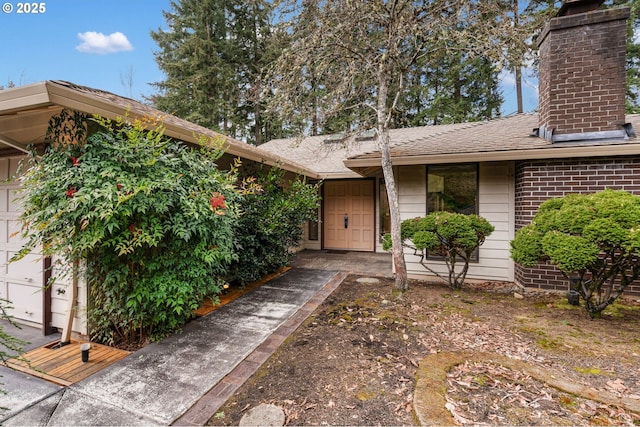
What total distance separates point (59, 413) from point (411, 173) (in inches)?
235

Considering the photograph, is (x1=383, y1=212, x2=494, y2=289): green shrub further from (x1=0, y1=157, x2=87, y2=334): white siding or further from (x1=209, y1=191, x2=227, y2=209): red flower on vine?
(x1=0, y1=157, x2=87, y2=334): white siding

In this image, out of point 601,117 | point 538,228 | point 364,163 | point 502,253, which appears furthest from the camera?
point 364,163

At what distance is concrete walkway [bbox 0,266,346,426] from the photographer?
2244mm

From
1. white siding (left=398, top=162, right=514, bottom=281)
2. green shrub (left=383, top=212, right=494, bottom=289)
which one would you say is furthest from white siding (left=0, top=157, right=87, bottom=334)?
white siding (left=398, top=162, right=514, bottom=281)

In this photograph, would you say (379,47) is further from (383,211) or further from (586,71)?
(383,211)

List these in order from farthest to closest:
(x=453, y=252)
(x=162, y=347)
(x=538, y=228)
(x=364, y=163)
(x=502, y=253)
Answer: (x=364, y=163) → (x=502, y=253) → (x=453, y=252) → (x=538, y=228) → (x=162, y=347)

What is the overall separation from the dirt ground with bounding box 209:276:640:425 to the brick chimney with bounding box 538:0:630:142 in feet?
9.15

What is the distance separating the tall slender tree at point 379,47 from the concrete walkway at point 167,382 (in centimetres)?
280

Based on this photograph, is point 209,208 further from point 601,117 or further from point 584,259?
point 601,117

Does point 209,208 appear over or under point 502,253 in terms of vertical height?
over

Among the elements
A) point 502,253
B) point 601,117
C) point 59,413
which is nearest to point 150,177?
point 59,413

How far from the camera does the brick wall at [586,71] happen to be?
15.3 feet

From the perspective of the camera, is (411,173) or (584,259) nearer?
(584,259)

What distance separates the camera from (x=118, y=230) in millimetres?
3076
